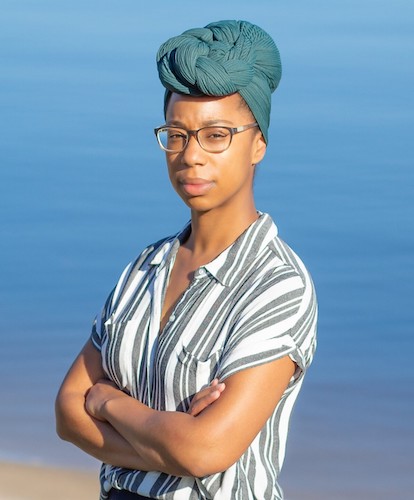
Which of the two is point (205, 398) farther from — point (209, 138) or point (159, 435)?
point (209, 138)

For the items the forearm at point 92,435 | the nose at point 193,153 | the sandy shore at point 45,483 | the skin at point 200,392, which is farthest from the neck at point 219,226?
the sandy shore at point 45,483

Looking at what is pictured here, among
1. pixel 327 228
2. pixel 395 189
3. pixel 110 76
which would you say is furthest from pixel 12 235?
pixel 110 76

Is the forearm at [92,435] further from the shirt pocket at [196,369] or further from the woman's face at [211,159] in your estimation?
the woman's face at [211,159]

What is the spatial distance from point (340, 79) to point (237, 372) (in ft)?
35.6

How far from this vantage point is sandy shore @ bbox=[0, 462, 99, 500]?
5.09 m

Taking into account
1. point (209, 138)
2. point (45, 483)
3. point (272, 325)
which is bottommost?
point (272, 325)

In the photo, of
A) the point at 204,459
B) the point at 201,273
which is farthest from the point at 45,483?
the point at 204,459

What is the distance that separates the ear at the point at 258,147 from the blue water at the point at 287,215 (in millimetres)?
2873

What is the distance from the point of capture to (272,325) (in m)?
2.50

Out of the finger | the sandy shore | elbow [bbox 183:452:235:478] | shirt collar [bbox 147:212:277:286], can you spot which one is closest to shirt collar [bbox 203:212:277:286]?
shirt collar [bbox 147:212:277:286]

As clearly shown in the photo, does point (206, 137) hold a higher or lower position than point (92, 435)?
higher

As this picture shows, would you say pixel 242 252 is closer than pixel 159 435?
No

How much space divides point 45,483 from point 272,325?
2.92 metres

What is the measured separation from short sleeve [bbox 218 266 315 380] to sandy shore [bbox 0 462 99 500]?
8.64 ft
